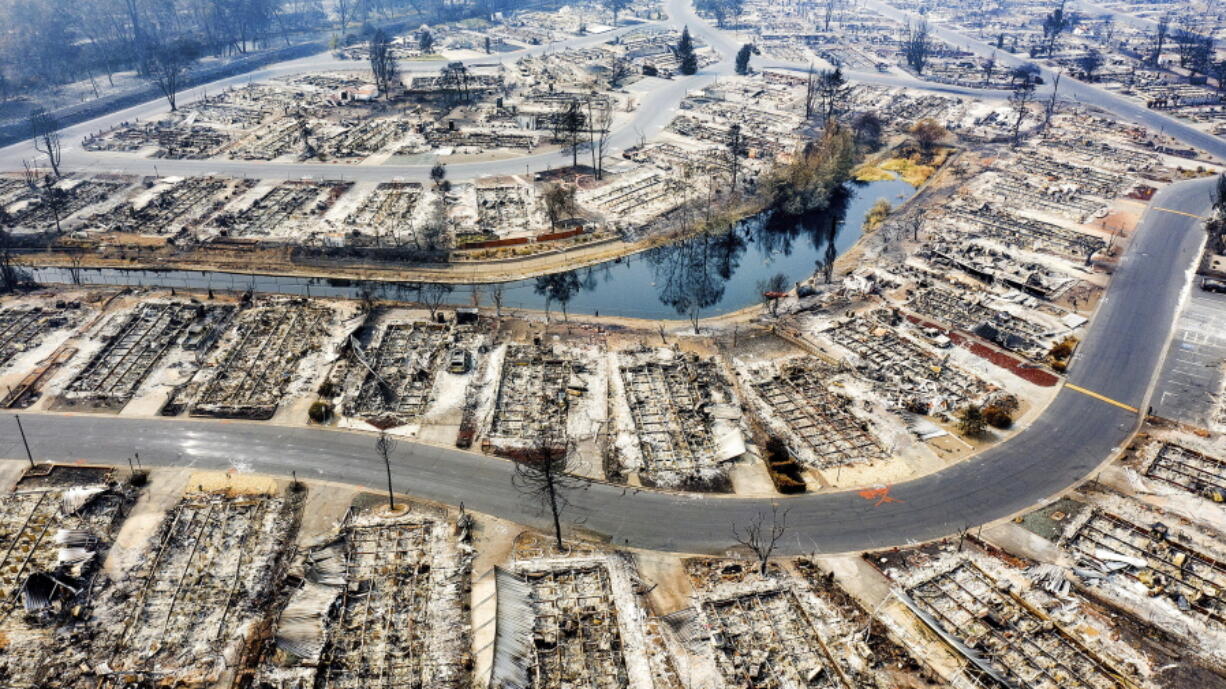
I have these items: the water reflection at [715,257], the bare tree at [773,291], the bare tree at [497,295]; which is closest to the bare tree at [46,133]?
the bare tree at [497,295]

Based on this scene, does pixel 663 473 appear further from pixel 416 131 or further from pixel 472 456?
pixel 416 131

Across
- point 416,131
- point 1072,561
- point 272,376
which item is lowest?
point 1072,561

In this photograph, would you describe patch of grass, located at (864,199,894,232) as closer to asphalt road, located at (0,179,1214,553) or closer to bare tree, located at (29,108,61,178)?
asphalt road, located at (0,179,1214,553)

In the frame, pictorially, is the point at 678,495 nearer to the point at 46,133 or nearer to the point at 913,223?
the point at 913,223

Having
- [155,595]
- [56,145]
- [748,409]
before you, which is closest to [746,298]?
[748,409]

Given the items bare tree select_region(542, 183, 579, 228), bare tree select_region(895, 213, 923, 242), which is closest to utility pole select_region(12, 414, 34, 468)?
bare tree select_region(542, 183, 579, 228)

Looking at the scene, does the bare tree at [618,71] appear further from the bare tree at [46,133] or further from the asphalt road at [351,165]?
the bare tree at [46,133]
